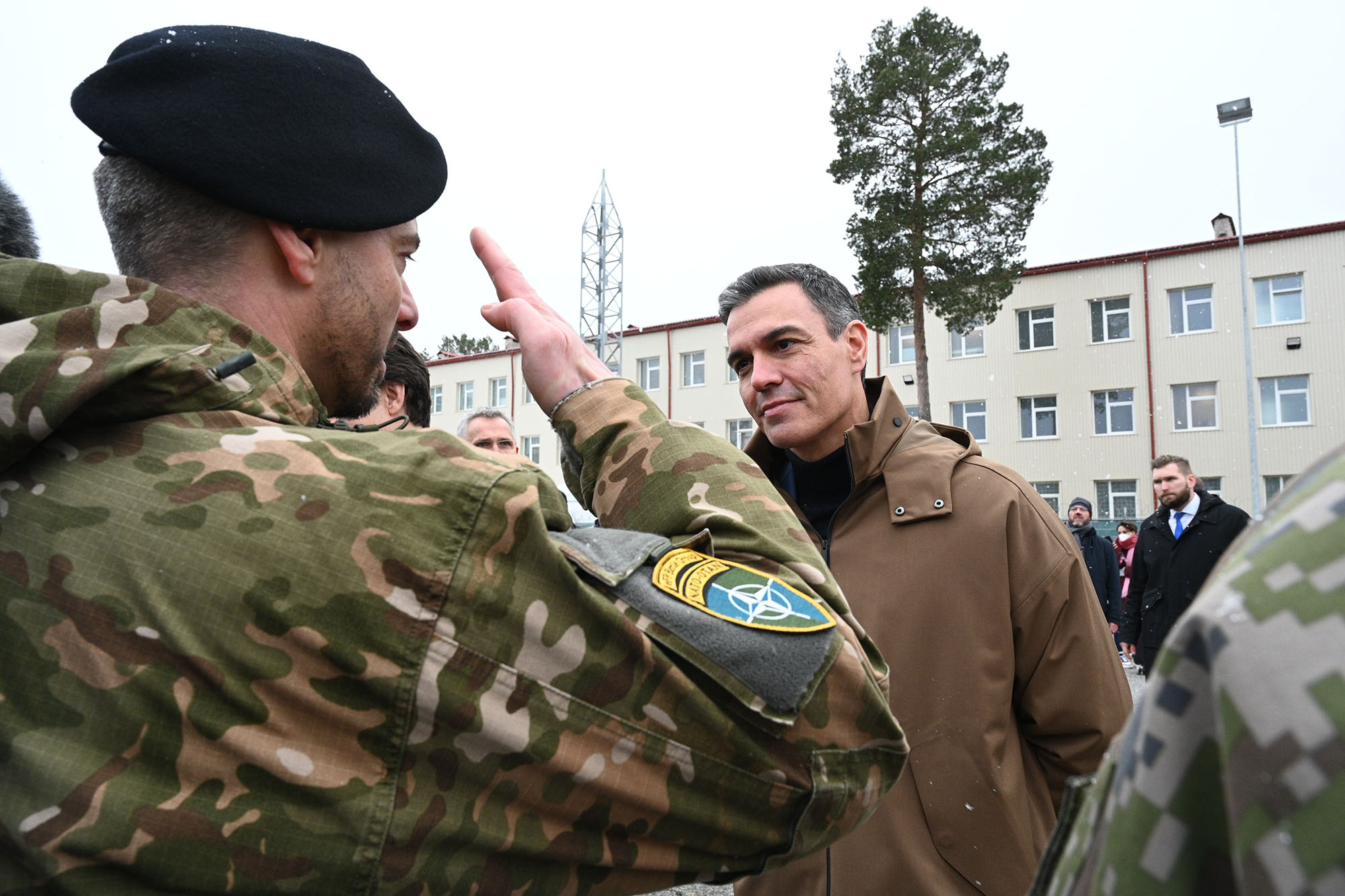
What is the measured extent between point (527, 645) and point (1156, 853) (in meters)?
0.75

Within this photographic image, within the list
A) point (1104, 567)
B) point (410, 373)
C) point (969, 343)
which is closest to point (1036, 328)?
point (969, 343)

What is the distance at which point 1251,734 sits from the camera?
1.21ft

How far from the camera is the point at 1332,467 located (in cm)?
40

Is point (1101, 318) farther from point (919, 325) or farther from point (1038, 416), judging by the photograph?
point (919, 325)

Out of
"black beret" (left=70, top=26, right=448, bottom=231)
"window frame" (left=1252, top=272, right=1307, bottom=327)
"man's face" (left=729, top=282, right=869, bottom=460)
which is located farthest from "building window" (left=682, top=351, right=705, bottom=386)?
"black beret" (left=70, top=26, right=448, bottom=231)

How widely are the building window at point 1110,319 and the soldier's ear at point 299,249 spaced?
1101 inches

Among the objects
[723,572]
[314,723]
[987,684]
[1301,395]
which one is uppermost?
[1301,395]

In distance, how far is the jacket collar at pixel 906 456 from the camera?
238 cm

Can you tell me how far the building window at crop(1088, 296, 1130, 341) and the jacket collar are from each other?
2625 cm

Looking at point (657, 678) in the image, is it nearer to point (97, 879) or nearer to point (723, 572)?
point (723, 572)

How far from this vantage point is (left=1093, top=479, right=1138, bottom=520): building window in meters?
25.2

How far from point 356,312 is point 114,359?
41 cm

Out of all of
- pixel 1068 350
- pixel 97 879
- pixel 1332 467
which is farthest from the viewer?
pixel 1068 350

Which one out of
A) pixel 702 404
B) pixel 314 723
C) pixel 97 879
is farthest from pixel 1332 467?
pixel 702 404
